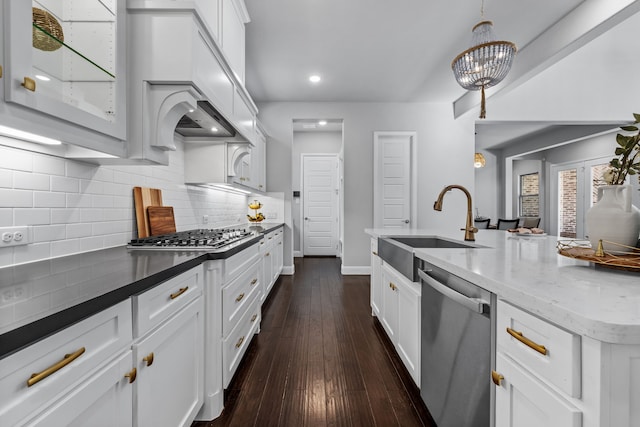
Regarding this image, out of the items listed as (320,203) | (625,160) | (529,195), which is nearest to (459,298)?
(625,160)

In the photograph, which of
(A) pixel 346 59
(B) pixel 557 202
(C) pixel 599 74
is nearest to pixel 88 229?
(A) pixel 346 59

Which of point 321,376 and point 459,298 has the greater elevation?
point 459,298

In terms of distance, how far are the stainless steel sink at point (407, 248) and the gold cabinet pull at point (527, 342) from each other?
0.82m

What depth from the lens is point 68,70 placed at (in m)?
1.03

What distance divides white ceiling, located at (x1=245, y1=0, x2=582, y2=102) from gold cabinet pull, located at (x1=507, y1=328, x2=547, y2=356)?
292cm

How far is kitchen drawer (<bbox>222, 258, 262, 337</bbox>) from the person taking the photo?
163cm

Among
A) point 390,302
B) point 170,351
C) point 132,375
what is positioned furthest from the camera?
point 390,302

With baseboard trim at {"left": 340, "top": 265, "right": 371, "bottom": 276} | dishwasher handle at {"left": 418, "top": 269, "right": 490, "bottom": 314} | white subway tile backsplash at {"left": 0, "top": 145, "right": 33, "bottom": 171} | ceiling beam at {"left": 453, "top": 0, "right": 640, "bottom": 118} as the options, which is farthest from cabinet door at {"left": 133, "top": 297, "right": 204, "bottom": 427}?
ceiling beam at {"left": 453, "top": 0, "right": 640, "bottom": 118}

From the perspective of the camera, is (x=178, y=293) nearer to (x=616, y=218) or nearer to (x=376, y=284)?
(x=616, y=218)

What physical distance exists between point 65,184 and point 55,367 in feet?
3.49

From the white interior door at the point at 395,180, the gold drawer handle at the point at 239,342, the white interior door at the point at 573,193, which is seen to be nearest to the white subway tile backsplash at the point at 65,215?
the gold drawer handle at the point at 239,342

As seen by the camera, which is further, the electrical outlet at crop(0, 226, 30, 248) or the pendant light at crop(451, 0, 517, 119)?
the pendant light at crop(451, 0, 517, 119)

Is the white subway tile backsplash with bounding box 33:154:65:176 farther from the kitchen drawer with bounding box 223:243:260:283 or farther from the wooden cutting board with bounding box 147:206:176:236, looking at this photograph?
the kitchen drawer with bounding box 223:243:260:283

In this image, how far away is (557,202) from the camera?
6707 millimetres
